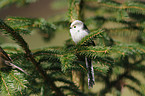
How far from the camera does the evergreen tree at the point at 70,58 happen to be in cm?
35

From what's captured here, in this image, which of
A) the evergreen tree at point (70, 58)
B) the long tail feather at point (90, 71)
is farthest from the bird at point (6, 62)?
the long tail feather at point (90, 71)

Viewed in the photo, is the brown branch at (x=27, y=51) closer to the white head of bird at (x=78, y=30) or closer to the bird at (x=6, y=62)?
the bird at (x=6, y=62)

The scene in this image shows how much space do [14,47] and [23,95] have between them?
1.04 ft

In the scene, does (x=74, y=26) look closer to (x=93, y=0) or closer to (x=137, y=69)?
(x=93, y=0)

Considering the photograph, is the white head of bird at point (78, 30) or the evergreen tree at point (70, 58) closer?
the evergreen tree at point (70, 58)

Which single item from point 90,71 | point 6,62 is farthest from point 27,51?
point 90,71

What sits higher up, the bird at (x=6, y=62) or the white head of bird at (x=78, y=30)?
the white head of bird at (x=78, y=30)

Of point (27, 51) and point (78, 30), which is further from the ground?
point (78, 30)

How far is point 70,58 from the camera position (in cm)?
35

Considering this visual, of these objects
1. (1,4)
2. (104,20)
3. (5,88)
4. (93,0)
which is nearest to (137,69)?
(104,20)

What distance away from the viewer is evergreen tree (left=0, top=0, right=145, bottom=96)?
1.15ft

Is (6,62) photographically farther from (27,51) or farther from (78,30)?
(78,30)

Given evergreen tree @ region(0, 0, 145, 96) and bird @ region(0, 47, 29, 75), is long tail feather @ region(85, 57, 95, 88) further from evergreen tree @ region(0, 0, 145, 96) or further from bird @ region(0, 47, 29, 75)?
bird @ region(0, 47, 29, 75)

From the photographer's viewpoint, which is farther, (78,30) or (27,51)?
(78,30)
